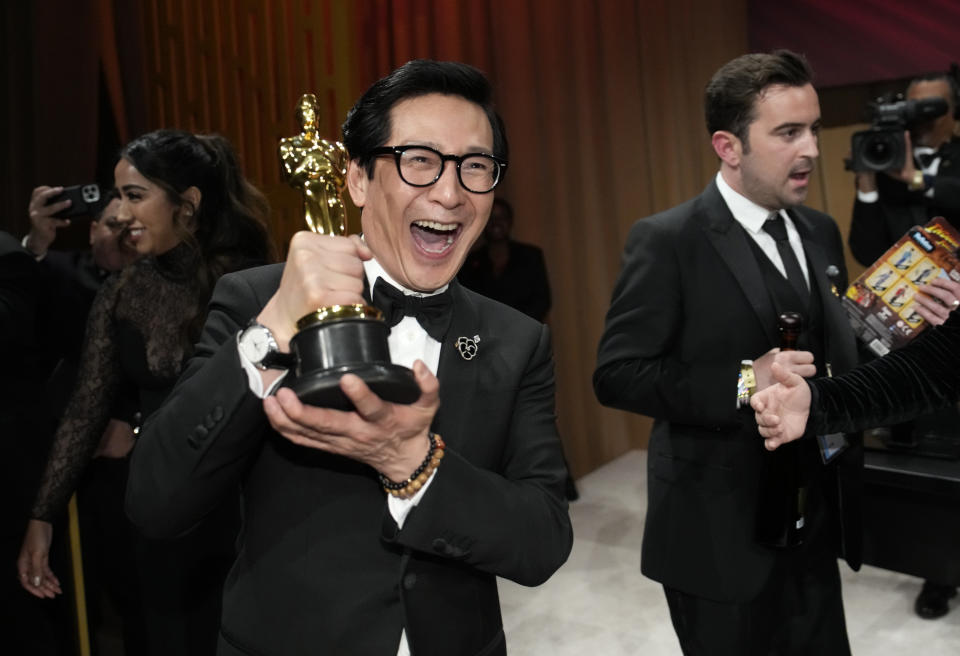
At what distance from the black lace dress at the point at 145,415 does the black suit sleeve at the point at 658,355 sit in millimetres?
1007

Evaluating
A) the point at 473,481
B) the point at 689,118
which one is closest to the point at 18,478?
the point at 473,481

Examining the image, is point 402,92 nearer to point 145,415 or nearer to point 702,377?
point 702,377

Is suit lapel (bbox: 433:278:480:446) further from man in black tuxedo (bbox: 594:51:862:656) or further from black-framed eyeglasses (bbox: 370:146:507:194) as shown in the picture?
man in black tuxedo (bbox: 594:51:862:656)

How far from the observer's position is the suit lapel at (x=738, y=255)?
214 centimetres

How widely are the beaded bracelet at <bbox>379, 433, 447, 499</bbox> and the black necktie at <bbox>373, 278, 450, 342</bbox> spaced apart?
0.84 feet

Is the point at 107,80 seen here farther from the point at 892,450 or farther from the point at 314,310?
the point at 314,310

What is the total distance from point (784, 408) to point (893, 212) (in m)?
2.11

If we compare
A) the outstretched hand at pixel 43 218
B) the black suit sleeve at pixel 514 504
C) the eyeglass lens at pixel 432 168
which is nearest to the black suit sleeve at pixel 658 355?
the black suit sleeve at pixel 514 504

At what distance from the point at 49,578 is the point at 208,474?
153 cm

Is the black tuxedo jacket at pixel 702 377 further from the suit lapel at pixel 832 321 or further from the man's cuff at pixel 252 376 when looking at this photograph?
the man's cuff at pixel 252 376

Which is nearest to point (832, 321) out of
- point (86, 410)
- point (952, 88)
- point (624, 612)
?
point (86, 410)

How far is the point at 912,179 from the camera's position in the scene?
10.9ft

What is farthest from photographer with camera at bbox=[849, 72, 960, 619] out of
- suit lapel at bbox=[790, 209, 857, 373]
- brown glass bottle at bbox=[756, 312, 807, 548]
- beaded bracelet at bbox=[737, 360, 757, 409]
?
beaded bracelet at bbox=[737, 360, 757, 409]

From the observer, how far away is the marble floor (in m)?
3.38
